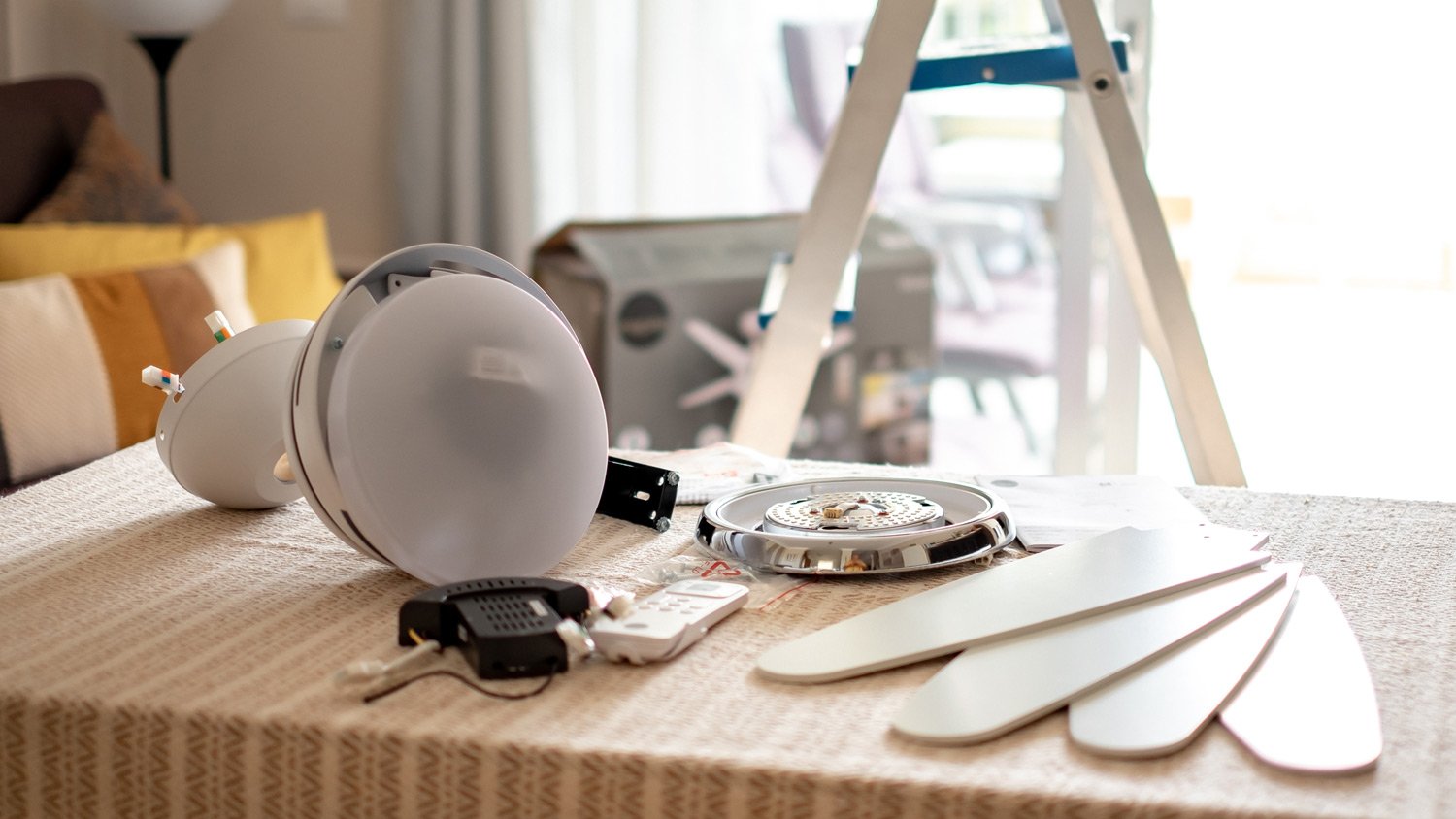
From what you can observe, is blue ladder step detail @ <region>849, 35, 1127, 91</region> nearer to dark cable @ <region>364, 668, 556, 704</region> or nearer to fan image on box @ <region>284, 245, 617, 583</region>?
fan image on box @ <region>284, 245, 617, 583</region>

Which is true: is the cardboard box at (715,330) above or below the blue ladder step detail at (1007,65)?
below

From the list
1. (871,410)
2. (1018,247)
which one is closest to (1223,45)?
(1018,247)

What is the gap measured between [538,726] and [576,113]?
7.59ft

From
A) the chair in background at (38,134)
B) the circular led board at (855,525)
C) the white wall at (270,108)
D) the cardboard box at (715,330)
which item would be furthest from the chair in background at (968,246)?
the circular led board at (855,525)

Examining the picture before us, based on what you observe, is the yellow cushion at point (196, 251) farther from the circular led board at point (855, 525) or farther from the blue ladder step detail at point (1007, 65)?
the circular led board at point (855, 525)

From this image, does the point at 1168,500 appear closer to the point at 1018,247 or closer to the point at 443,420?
the point at 443,420

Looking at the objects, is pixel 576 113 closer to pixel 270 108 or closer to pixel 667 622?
pixel 270 108

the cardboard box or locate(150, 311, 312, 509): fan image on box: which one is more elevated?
locate(150, 311, 312, 509): fan image on box

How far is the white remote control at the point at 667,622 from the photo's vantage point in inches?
28.2

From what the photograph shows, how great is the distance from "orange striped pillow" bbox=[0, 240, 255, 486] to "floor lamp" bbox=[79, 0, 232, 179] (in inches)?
32.7

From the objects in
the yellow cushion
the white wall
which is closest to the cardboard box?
the yellow cushion

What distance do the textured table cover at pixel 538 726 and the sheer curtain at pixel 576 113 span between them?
6.51 ft

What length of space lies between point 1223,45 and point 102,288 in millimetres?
1933

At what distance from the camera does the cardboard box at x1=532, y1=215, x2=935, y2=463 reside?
2.34 meters
